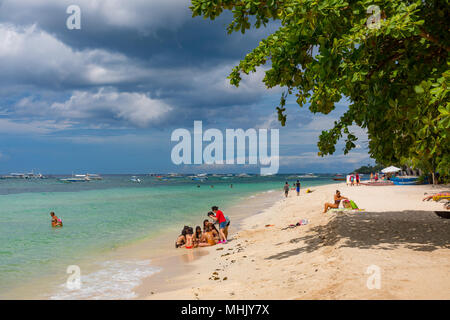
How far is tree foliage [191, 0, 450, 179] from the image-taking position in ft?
19.7

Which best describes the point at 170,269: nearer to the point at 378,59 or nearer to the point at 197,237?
the point at 197,237

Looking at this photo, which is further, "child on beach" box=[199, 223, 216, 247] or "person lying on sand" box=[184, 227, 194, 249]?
"child on beach" box=[199, 223, 216, 247]

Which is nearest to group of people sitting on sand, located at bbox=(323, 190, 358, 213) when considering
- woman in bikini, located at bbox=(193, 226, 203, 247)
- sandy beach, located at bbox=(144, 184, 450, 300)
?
sandy beach, located at bbox=(144, 184, 450, 300)

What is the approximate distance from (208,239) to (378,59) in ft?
32.6

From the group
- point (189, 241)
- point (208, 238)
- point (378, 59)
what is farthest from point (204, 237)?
point (378, 59)

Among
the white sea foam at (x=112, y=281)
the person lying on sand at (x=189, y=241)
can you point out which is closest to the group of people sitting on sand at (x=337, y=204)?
the person lying on sand at (x=189, y=241)

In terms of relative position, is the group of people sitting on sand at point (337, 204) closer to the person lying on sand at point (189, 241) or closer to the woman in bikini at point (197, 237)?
the woman in bikini at point (197, 237)

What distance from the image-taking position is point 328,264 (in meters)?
7.63

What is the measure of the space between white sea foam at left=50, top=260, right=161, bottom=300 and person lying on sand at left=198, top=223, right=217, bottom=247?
2780mm

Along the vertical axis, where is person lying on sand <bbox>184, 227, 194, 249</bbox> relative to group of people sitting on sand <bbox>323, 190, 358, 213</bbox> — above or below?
below

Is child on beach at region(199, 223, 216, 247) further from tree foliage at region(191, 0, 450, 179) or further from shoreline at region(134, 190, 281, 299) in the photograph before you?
tree foliage at region(191, 0, 450, 179)

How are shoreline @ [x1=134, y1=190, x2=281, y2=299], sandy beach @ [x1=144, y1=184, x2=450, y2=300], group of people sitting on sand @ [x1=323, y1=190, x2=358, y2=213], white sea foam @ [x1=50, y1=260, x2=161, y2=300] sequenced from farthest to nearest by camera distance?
group of people sitting on sand @ [x1=323, y1=190, x2=358, y2=213] < shoreline @ [x1=134, y1=190, x2=281, y2=299] < white sea foam @ [x1=50, y1=260, x2=161, y2=300] < sandy beach @ [x1=144, y1=184, x2=450, y2=300]
